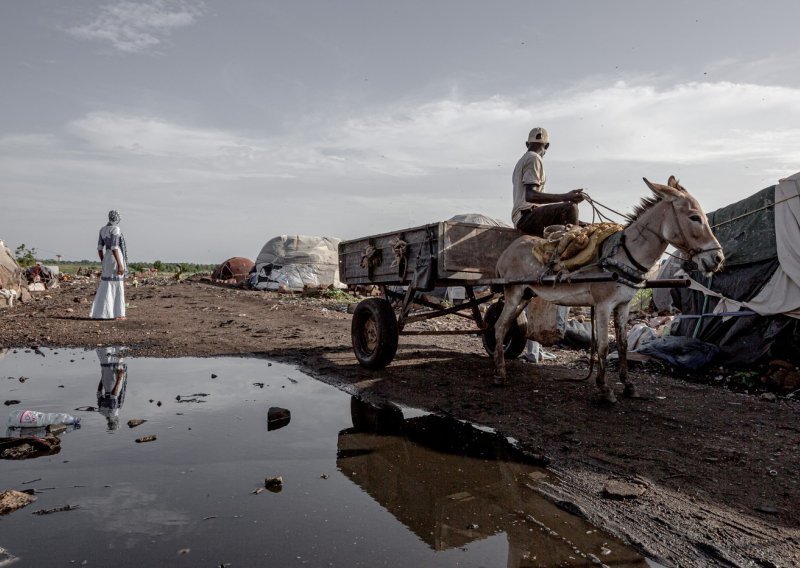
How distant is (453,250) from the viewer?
21.4 ft

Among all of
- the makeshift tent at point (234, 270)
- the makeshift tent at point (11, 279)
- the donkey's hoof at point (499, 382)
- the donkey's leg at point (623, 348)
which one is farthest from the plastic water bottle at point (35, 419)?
the makeshift tent at point (234, 270)

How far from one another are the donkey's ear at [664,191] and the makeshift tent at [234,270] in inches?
927

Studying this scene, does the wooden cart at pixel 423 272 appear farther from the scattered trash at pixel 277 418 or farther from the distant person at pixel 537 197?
the scattered trash at pixel 277 418

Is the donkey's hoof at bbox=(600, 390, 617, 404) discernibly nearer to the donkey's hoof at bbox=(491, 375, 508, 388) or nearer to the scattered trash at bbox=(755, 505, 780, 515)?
the donkey's hoof at bbox=(491, 375, 508, 388)

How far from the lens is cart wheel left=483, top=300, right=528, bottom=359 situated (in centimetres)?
791

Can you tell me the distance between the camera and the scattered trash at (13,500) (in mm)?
3014

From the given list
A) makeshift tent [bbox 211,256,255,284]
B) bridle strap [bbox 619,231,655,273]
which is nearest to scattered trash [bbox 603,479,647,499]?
bridle strap [bbox 619,231,655,273]

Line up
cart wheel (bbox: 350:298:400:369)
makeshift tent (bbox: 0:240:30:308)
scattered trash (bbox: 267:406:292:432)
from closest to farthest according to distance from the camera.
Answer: scattered trash (bbox: 267:406:292:432) < cart wheel (bbox: 350:298:400:369) < makeshift tent (bbox: 0:240:30:308)

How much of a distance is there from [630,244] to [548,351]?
168 inches

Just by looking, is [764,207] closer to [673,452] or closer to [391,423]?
[673,452]

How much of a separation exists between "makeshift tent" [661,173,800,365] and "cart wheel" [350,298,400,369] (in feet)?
17.0

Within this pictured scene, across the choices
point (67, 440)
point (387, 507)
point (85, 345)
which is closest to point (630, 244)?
point (387, 507)

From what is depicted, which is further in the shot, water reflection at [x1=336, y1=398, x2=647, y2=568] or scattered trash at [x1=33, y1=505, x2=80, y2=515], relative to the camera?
scattered trash at [x1=33, y1=505, x2=80, y2=515]

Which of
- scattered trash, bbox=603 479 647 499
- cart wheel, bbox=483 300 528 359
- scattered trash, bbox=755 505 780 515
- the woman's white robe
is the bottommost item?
scattered trash, bbox=755 505 780 515
